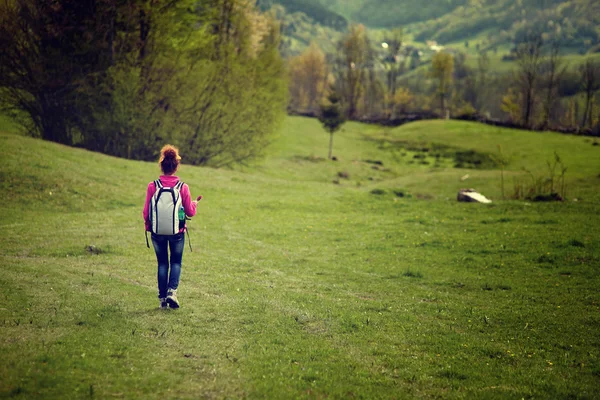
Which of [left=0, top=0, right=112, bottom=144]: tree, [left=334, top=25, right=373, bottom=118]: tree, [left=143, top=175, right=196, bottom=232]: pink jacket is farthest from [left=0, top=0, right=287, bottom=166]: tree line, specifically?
[left=334, top=25, right=373, bottom=118]: tree

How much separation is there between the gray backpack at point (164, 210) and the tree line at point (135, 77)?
28804 millimetres

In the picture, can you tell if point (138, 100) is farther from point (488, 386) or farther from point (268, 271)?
point (488, 386)

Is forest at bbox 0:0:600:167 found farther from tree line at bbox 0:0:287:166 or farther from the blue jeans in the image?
the blue jeans

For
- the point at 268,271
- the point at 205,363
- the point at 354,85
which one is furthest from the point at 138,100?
the point at 354,85

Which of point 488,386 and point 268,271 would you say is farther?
point 268,271

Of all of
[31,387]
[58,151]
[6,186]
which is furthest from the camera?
[58,151]

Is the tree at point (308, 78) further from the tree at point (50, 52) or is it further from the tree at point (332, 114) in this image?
A: the tree at point (50, 52)

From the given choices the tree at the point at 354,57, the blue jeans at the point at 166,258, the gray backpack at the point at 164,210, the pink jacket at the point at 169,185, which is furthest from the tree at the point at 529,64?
the gray backpack at the point at 164,210

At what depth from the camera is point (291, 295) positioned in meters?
12.6

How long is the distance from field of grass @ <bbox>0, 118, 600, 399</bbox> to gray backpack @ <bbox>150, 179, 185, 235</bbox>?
189cm

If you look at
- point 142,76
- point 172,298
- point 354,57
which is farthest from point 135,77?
point 354,57

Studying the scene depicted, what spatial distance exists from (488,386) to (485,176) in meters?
39.2

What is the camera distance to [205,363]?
809 centimetres

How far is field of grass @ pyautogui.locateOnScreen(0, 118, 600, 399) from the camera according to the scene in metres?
7.75
